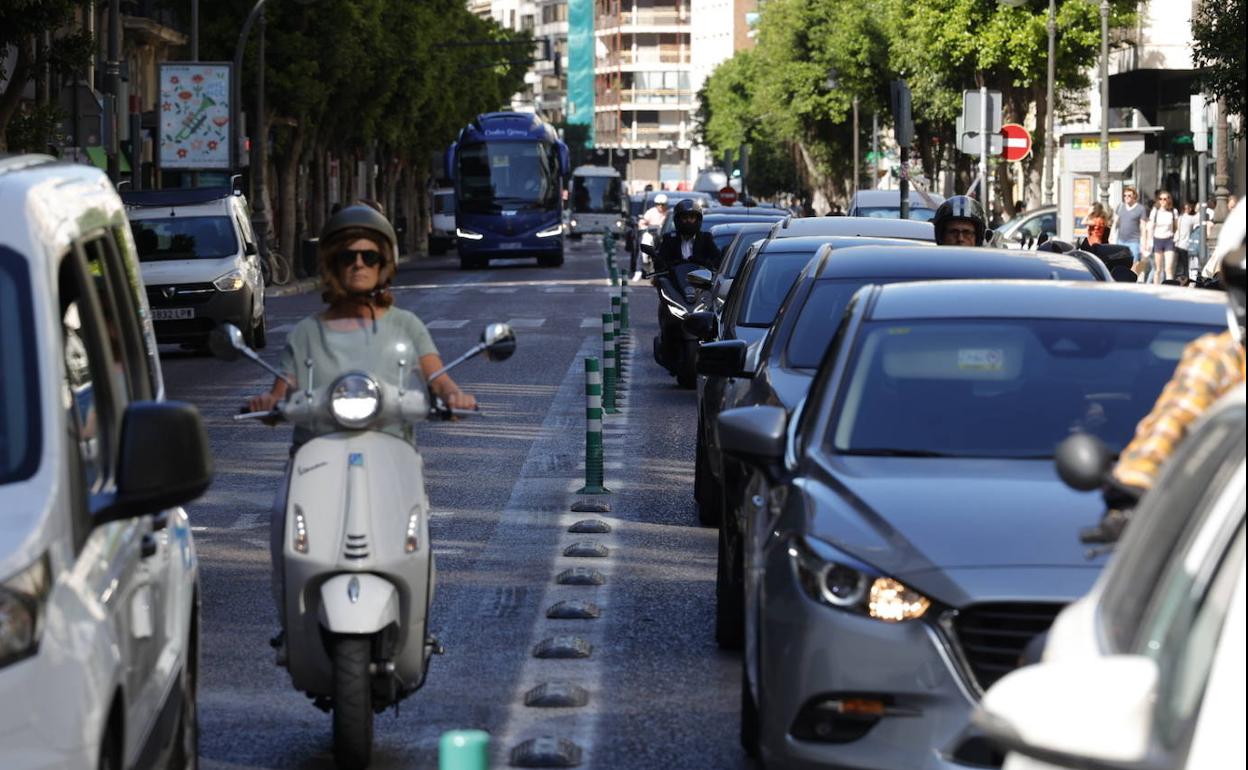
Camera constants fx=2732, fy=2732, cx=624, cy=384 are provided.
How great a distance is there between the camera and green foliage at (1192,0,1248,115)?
30.5 meters

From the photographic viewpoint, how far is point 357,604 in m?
7.33

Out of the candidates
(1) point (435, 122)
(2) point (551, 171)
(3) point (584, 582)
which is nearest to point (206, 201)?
(3) point (584, 582)

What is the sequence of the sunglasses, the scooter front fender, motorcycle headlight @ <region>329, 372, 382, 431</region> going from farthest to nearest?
the sunglasses < motorcycle headlight @ <region>329, 372, 382, 431</region> < the scooter front fender

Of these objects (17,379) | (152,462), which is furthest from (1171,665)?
(17,379)

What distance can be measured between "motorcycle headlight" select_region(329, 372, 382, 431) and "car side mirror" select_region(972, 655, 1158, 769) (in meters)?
4.26

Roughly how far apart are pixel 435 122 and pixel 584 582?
7916cm

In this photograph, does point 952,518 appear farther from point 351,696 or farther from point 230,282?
point 230,282

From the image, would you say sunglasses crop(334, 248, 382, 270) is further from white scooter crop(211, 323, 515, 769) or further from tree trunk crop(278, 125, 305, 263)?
tree trunk crop(278, 125, 305, 263)

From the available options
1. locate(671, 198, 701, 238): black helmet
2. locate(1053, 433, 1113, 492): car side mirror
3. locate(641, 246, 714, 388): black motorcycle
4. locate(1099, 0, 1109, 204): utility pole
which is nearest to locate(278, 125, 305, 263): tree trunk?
locate(1099, 0, 1109, 204): utility pole

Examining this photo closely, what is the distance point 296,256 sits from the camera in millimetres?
63875

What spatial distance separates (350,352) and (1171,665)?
4.77m

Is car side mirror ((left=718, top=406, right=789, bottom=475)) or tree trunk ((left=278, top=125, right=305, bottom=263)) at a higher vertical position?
car side mirror ((left=718, top=406, right=789, bottom=475))

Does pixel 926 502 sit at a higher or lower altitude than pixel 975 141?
lower

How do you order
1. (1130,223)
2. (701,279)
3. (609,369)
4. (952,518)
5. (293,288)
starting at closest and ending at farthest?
(952,518)
(701,279)
(609,369)
(1130,223)
(293,288)
